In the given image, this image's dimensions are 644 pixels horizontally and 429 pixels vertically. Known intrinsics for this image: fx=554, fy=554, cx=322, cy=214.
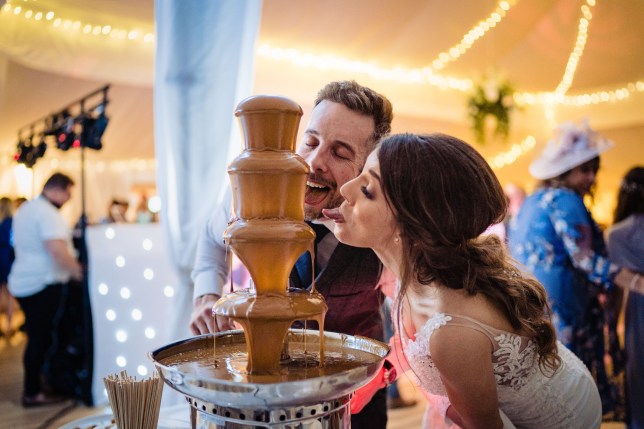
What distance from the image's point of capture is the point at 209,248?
196 cm

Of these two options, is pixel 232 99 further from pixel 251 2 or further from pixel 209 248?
pixel 209 248

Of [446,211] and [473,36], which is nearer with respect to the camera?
[446,211]

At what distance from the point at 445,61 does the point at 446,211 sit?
21.0 ft

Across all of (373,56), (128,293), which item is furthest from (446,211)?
(373,56)

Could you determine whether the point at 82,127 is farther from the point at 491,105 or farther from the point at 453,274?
the point at 491,105

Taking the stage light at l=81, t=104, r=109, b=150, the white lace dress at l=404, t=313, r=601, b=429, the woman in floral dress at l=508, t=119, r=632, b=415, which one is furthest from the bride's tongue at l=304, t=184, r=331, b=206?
the stage light at l=81, t=104, r=109, b=150

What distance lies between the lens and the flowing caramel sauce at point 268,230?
3.22ft

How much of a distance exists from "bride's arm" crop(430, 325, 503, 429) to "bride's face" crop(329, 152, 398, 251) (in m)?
0.27

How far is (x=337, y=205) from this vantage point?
1691 millimetres

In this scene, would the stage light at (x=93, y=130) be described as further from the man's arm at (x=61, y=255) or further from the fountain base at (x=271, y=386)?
the fountain base at (x=271, y=386)

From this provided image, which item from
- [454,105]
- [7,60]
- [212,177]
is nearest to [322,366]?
[212,177]

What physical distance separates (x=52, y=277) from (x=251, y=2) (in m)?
2.98

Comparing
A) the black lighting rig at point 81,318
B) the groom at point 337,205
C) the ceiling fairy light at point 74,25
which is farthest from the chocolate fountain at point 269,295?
the black lighting rig at point 81,318

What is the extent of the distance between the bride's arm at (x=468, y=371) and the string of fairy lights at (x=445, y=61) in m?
3.88
